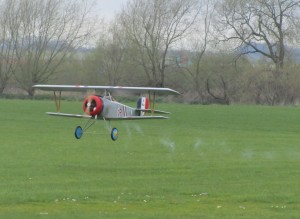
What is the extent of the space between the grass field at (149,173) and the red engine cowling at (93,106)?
1.31 m

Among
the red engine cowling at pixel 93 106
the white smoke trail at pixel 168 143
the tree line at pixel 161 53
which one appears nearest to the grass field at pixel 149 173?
the white smoke trail at pixel 168 143

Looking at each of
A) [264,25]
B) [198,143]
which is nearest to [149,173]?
[198,143]

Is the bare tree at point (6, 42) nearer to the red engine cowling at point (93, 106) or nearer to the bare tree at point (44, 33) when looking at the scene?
the bare tree at point (44, 33)

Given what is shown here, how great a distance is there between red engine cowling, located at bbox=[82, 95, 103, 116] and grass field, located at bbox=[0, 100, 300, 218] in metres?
1.31

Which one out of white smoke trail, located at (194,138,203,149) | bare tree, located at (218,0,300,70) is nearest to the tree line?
bare tree, located at (218,0,300,70)

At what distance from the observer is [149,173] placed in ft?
60.7

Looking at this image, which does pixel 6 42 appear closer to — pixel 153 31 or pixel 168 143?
pixel 153 31

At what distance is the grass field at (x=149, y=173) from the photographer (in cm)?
1246

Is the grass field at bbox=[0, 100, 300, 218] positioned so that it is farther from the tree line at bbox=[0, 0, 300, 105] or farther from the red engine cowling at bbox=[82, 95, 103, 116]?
the tree line at bbox=[0, 0, 300, 105]

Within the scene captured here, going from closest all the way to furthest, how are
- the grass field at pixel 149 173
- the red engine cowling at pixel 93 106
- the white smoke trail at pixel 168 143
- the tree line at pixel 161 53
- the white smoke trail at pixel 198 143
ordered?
the grass field at pixel 149 173 → the red engine cowling at pixel 93 106 → the white smoke trail at pixel 168 143 → the white smoke trail at pixel 198 143 → the tree line at pixel 161 53

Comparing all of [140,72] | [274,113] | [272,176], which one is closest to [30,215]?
[272,176]

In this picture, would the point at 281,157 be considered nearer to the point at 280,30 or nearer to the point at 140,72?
the point at 280,30

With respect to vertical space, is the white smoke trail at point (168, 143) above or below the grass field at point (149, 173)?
above

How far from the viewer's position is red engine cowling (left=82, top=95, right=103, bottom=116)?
24.0 meters
